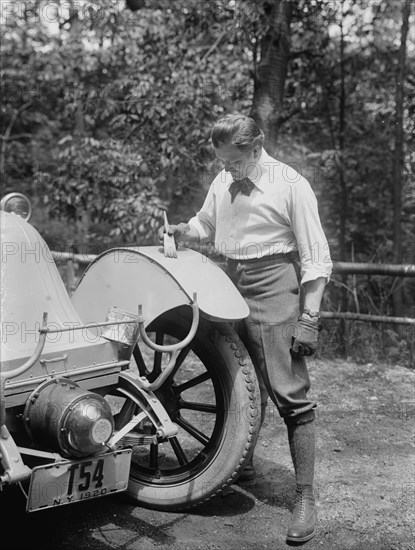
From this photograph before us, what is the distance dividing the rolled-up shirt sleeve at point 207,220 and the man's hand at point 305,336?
2.43 feet

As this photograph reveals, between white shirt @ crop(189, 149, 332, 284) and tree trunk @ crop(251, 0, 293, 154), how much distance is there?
324 centimetres

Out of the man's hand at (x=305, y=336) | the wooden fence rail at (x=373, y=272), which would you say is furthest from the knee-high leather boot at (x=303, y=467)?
the wooden fence rail at (x=373, y=272)

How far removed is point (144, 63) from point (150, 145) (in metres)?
0.78

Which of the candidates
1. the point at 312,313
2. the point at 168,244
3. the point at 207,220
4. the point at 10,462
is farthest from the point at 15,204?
the point at 312,313

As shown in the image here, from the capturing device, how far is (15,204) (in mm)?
3260

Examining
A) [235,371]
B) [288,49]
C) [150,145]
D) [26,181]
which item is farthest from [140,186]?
[26,181]

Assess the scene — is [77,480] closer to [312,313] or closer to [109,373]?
[109,373]

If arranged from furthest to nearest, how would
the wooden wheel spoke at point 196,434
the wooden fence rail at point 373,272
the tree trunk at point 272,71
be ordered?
1. the tree trunk at point 272,71
2. the wooden fence rail at point 373,272
3. the wooden wheel spoke at point 196,434

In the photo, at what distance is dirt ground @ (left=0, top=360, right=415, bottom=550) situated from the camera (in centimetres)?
286

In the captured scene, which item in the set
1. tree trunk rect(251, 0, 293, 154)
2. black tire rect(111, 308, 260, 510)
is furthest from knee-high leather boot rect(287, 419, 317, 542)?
tree trunk rect(251, 0, 293, 154)

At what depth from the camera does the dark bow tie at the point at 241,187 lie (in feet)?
10.3

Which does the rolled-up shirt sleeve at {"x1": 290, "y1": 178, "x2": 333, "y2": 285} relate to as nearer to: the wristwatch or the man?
the man

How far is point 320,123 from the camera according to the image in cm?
880

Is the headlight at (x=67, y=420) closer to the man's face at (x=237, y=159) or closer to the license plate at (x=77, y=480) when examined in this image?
the license plate at (x=77, y=480)
